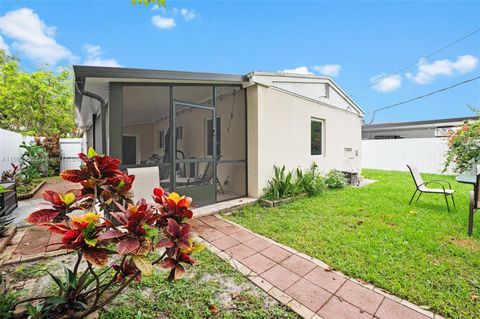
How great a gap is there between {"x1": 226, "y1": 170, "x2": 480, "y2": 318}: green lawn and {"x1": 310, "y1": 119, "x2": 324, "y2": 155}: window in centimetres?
244

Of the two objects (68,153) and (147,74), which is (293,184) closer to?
(147,74)

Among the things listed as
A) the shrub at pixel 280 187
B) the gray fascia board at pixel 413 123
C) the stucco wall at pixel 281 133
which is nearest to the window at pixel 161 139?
the stucco wall at pixel 281 133

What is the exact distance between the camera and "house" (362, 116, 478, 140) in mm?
14492

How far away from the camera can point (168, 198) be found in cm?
155

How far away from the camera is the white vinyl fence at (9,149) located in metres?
7.30

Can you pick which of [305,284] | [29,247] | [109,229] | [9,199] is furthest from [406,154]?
[9,199]

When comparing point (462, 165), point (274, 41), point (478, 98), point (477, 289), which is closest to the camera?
point (477, 289)

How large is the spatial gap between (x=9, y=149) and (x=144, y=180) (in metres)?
7.28

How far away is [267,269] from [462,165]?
37.7 ft

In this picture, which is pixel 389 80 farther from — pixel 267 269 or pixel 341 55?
pixel 267 269

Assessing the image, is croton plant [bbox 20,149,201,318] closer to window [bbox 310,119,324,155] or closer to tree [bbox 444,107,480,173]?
window [bbox 310,119,324,155]

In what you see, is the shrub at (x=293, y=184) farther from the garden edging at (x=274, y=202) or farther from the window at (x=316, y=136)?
the window at (x=316, y=136)

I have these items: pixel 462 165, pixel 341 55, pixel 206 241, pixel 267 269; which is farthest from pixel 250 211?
pixel 341 55

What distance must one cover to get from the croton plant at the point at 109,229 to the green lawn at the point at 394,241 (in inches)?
→ 92.4
